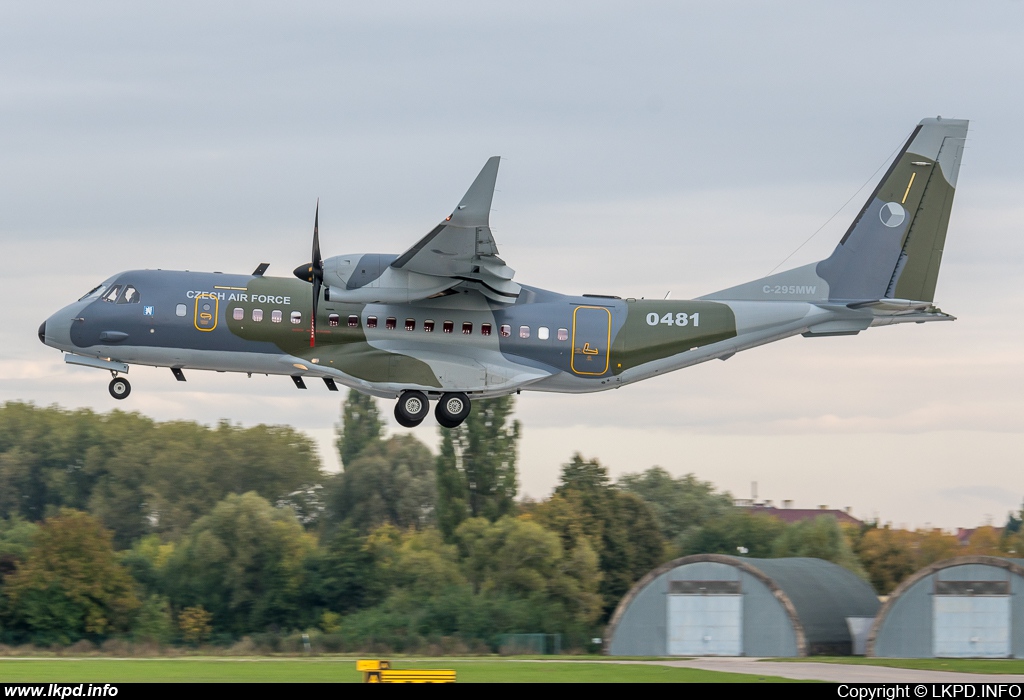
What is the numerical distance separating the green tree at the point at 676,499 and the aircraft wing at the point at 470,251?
43.2 metres

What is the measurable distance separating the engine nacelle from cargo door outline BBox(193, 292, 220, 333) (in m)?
2.87

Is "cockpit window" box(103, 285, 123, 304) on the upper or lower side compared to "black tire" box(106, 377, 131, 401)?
upper

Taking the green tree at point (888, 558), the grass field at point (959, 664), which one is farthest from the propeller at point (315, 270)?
the green tree at point (888, 558)

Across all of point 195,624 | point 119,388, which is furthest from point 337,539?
point 119,388

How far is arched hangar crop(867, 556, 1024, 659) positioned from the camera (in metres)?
42.4

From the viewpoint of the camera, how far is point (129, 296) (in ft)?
94.0

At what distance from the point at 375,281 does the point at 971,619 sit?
2616 centimetres

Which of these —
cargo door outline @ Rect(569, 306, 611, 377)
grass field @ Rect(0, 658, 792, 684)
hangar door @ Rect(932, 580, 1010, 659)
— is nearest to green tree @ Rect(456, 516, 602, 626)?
hangar door @ Rect(932, 580, 1010, 659)

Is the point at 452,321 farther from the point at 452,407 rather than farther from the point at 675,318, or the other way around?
the point at 675,318

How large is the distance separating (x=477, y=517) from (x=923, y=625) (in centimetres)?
2229

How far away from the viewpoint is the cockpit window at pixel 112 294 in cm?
Answer: 2873

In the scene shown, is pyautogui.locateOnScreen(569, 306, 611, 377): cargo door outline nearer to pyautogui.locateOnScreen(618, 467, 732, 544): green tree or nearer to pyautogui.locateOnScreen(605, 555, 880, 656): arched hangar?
pyautogui.locateOnScreen(605, 555, 880, 656): arched hangar

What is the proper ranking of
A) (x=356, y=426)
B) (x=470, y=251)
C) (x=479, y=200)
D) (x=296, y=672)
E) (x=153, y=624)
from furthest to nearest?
1. (x=356, y=426)
2. (x=153, y=624)
3. (x=296, y=672)
4. (x=470, y=251)
5. (x=479, y=200)

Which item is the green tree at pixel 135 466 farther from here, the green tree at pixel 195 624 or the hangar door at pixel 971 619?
the hangar door at pixel 971 619
